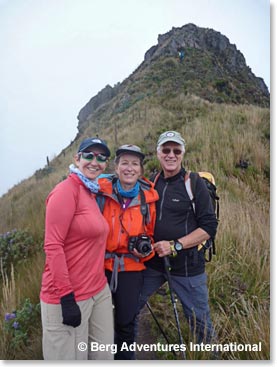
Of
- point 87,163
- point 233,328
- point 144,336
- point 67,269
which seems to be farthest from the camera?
point 144,336

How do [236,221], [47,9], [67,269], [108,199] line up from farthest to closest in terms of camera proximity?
[236,221]
[47,9]
[108,199]
[67,269]

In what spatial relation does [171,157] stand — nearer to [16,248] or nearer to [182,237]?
[182,237]

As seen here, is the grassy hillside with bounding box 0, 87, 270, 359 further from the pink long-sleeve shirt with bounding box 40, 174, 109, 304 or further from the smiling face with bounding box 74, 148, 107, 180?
the smiling face with bounding box 74, 148, 107, 180

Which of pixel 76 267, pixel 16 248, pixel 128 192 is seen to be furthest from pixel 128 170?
pixel 16 248

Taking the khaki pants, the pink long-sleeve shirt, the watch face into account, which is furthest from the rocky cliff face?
the khaki pants

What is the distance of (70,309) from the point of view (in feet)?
5.60

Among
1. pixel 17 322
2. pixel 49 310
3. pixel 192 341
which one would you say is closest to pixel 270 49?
pixel 192 341

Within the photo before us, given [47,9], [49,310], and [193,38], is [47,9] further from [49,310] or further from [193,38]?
[193,38]

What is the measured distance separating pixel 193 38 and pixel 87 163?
917 inches

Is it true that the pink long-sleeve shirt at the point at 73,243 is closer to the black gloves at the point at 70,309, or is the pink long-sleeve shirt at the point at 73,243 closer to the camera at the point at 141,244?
the black gloves at the point at 70,309

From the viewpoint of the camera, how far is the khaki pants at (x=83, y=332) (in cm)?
Answer: 179

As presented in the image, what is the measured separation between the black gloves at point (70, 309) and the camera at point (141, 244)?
539 millimetres

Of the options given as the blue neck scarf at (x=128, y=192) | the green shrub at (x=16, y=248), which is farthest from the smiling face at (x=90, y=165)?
the green shrub at (x=16, y=248)

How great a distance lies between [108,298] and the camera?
2.07 meters
